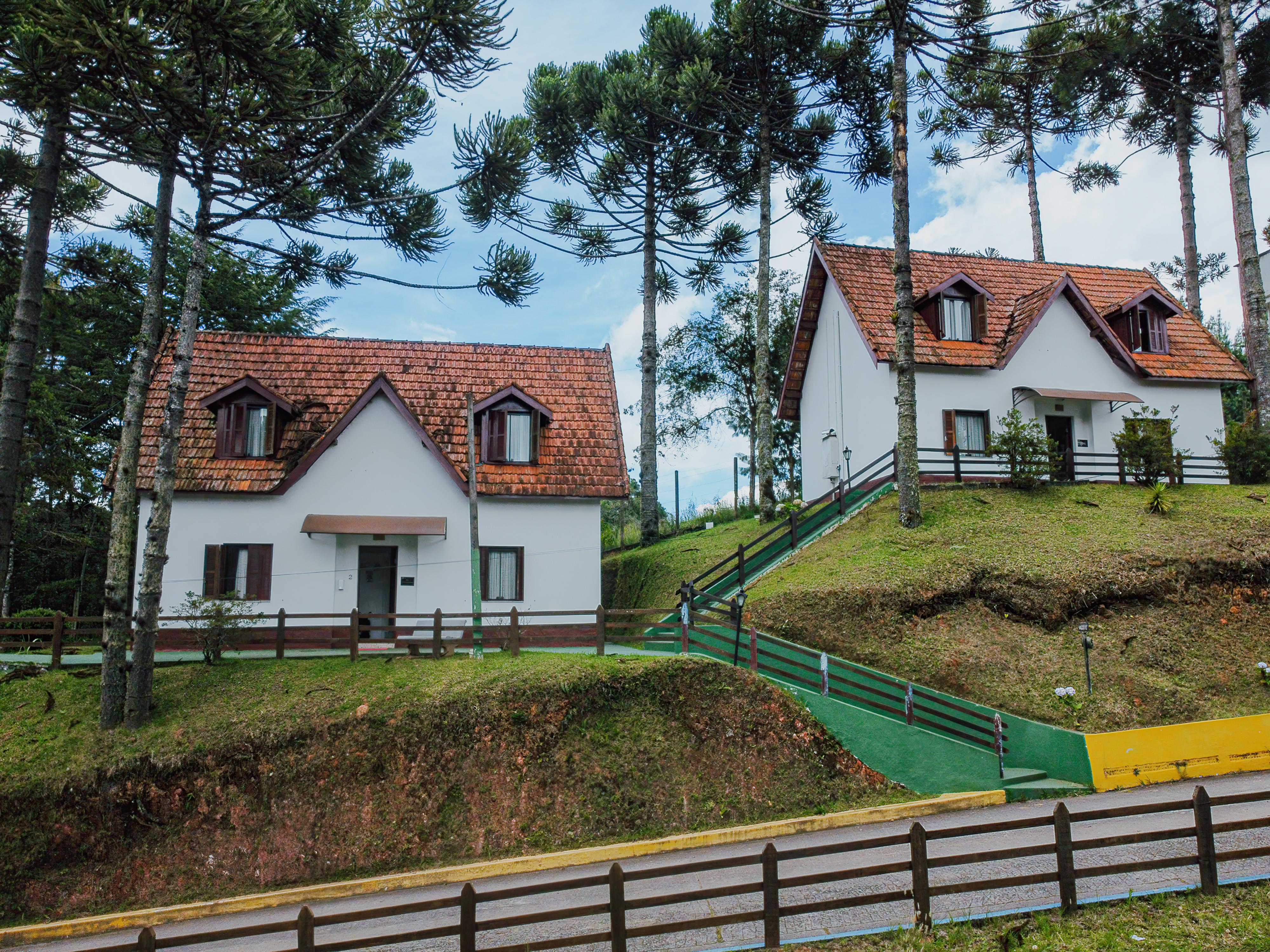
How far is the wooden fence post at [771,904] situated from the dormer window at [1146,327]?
78.9 ft

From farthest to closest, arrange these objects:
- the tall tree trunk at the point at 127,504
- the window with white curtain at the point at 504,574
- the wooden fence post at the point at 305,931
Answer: the window with white curtain at the point at 504,574, the tall tree trunk at the point at 127,504, the wooden fence post at the point at 305,931

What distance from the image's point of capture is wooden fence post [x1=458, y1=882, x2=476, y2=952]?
7531 millimetres

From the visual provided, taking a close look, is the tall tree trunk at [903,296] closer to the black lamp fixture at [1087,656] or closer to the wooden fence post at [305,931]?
the black lamp fixture at [1087,656]

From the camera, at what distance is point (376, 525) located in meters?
20.0

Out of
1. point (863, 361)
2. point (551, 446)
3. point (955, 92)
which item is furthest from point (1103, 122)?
point (551, 446)

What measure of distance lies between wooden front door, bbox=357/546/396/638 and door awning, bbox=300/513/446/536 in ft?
1.73

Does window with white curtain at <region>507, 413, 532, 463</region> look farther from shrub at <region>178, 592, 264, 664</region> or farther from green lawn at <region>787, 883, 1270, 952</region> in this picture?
green lawn at <region>787, 883, 1270, 952</region>

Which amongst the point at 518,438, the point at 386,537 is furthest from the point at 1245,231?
the point at 386,537

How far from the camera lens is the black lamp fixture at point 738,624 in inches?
595

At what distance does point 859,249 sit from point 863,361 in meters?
4.68

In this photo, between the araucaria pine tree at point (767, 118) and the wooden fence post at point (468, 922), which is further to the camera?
the araucaria pine tree at point (767, 118)

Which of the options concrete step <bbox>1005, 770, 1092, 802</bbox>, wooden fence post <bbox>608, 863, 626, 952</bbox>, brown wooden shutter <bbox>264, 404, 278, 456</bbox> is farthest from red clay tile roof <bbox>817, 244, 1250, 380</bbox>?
wooden fence post <bbox>608, 863, 626, 952</bbox>

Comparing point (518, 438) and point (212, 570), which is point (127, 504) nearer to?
point (212, 570)

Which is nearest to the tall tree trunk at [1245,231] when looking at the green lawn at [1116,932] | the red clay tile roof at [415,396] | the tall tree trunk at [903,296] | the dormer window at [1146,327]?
the dormer window at [1146,327]
